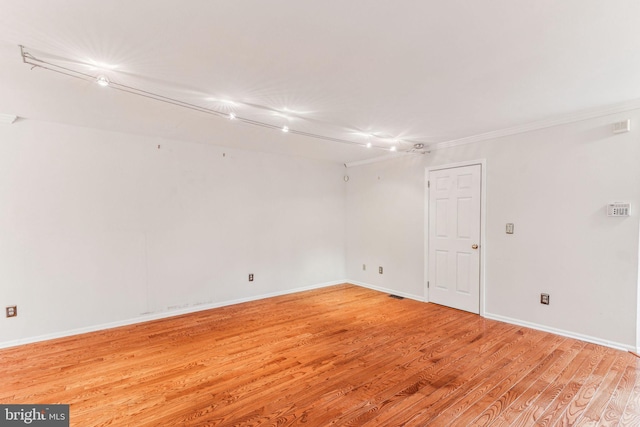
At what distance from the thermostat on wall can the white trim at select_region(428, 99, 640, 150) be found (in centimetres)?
92

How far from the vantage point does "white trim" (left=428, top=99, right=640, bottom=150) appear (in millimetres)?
2987

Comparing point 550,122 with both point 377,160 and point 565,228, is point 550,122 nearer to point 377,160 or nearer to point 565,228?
point 565,228

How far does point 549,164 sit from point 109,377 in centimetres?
489

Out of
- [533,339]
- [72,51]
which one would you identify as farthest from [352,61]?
[533,339]

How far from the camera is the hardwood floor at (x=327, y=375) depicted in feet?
6.73

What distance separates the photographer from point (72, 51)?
6.48ft

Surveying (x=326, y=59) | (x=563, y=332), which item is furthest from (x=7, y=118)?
(x=563, y=332)

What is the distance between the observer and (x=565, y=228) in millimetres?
3354

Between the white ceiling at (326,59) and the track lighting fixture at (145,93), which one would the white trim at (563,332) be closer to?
the white ceiling at (326,59)

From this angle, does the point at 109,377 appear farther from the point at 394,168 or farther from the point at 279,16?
the point at 394,168

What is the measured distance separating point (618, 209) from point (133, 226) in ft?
17.8

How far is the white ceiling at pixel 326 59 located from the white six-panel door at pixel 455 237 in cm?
108

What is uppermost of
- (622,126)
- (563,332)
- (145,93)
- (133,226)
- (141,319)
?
(145,93)

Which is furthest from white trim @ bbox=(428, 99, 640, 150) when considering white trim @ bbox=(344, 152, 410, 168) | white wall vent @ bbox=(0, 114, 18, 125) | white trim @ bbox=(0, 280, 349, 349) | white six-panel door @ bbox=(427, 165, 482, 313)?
white wall vent @ bbox=(0, 114, 18, 125)
